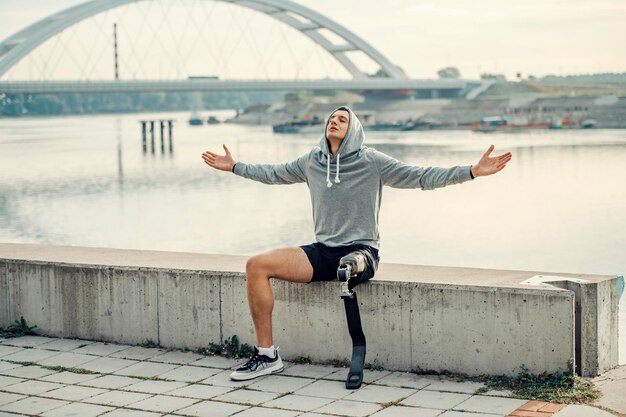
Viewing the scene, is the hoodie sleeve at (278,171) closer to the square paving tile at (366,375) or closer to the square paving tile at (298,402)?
the square paving tile at (366,375)

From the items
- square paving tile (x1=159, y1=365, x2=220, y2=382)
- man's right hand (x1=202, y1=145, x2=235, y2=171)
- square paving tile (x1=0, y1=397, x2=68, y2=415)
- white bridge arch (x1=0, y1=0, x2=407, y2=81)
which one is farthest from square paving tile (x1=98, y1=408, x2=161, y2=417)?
white bridge arch (x1=0, y1=0, x2=407, y2=81)

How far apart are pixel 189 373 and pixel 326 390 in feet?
2.46

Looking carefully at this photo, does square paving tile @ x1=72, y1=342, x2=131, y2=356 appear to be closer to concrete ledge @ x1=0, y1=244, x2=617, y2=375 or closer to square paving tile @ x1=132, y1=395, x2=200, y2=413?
concrete ledge @ x1=0, y1=244, x2=617, y2=375

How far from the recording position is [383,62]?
80625 mm

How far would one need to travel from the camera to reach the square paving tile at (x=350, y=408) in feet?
13.4

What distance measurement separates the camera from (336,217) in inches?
189

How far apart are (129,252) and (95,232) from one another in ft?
55.1

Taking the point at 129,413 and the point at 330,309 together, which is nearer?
the point at 129,413

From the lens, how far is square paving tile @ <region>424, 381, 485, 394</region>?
441 centimetres

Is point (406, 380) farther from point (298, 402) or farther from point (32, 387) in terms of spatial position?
point (32, 387)

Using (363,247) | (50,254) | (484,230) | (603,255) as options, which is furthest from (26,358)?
(484,230)

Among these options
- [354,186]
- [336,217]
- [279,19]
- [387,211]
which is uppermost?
[279,19]

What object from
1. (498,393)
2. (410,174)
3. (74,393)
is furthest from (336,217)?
(74,393)

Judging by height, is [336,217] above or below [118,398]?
above
